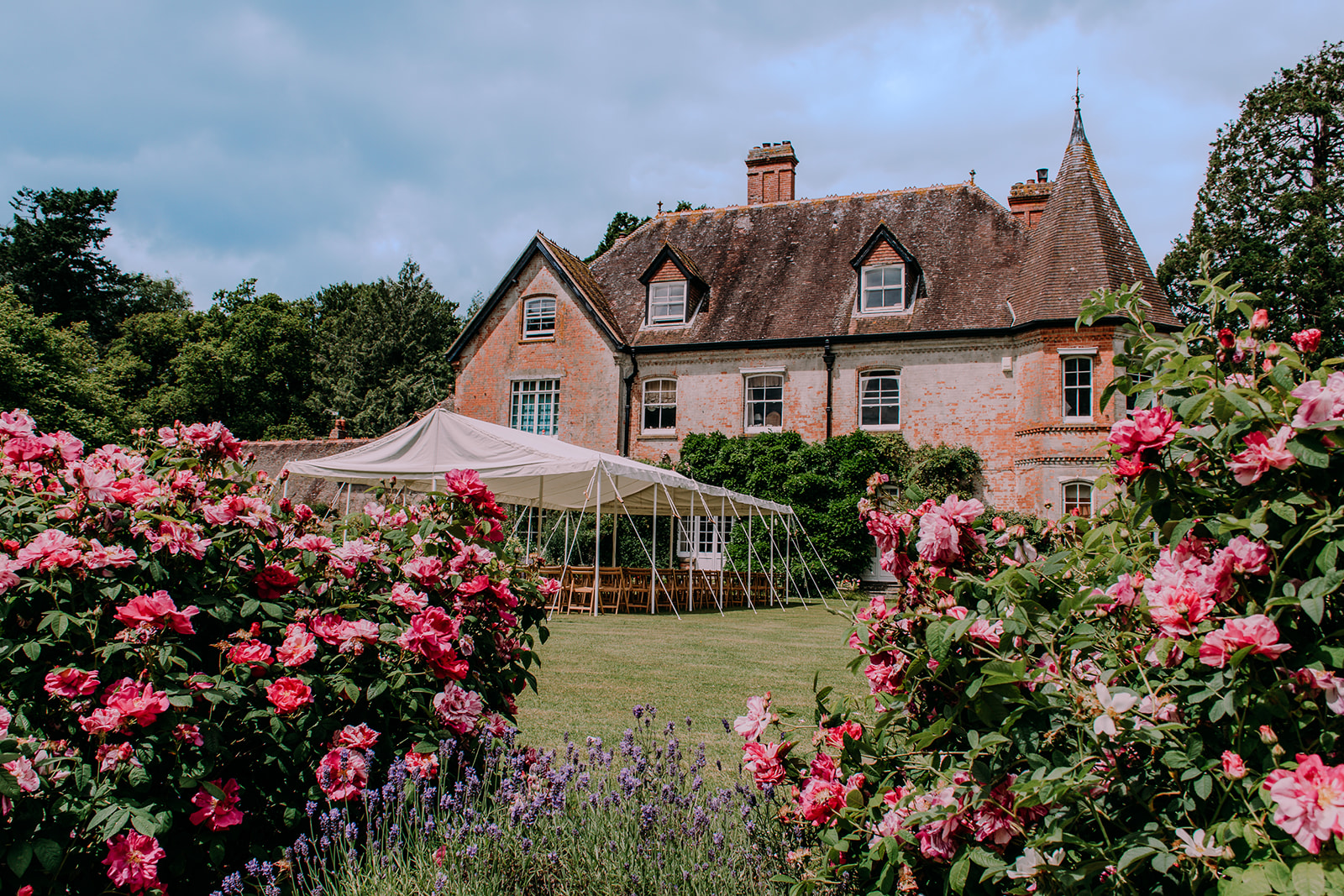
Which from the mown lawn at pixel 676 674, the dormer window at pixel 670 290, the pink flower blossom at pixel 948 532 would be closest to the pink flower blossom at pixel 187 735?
the mown lawn at pixel 676 674

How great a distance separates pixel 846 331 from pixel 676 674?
15047mm

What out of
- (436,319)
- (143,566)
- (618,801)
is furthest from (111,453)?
(436,319)

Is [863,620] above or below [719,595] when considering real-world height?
above

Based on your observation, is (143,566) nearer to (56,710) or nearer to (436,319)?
(56,710)

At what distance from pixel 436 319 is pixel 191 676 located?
4030 cm

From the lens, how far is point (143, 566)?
2.55m

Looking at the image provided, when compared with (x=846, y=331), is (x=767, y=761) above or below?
below

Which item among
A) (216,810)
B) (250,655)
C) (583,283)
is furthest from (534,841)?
(583,283)

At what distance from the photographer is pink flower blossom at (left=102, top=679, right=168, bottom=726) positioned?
2266 mm

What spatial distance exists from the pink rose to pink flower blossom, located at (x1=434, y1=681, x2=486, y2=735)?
1.56 ft

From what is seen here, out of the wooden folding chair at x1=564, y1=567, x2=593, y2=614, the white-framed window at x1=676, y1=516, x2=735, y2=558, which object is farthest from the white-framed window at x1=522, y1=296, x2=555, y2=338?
the wooden folding chair at x1=564, y1=567, x2=593, y2=614

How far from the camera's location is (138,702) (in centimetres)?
227

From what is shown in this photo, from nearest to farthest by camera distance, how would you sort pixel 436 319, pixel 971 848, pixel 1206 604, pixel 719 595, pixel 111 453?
pixel 1206 604 < pixel 971 848 < pixel 111 453 < pixel 719 595 < pixel 436 319

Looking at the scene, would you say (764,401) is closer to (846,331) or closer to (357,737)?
(846,331)
